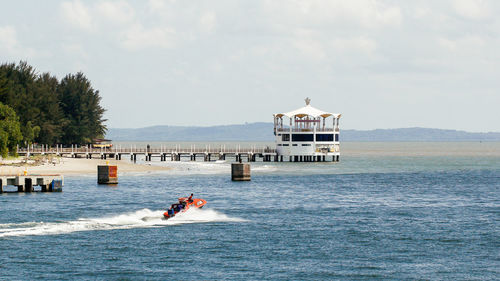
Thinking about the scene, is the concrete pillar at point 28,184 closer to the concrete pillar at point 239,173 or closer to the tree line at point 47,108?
the tree line at point 47,108

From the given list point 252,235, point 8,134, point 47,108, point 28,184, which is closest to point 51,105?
point 47,108

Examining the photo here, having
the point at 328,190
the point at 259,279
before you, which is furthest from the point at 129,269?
the point at 328,190

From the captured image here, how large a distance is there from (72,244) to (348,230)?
18.6 metres

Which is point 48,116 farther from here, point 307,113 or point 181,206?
point 181,206

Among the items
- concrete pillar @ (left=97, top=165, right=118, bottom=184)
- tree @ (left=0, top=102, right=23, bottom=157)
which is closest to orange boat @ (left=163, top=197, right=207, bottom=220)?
concrete pillar @ (left=97, top=165, right=118, bottom=184)

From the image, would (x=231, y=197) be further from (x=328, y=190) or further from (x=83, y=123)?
(x=83, y=123)

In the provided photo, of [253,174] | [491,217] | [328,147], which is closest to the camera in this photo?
[491,217]

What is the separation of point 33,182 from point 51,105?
255 ft

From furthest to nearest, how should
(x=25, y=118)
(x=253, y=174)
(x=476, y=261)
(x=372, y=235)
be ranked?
(x=25, y=118) < (x=253, y=174) < (x=372, y=235) < (x=476, y=261)

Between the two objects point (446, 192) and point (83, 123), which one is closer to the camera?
point (446, 192)

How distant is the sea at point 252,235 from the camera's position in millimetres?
38125

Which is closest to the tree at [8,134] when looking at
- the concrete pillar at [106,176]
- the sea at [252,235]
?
the sea at [252,235]

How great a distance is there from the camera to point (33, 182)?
236 feet

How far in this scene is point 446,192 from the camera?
80938mm
